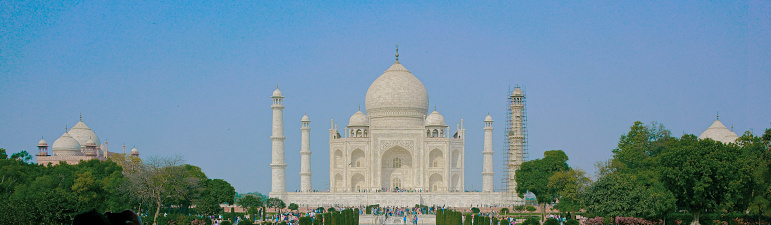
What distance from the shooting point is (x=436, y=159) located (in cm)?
6059

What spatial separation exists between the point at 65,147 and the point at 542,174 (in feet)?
127

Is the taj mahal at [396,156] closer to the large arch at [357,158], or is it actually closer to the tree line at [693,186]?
the large arch at [357,158]

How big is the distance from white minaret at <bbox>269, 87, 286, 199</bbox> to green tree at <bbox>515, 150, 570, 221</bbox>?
1783 centimetres

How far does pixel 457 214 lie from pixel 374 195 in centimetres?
2221

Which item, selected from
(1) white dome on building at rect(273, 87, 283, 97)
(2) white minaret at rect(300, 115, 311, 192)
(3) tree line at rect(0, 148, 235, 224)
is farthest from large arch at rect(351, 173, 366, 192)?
(3) tree line at rect(0, 148, 235, 224)

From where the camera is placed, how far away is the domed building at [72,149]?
5972 cm

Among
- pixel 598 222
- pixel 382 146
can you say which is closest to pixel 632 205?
pixel 598 222

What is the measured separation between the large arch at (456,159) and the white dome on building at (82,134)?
31.3 meters

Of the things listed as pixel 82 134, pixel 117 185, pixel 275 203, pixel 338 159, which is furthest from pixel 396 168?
pixel 82 134

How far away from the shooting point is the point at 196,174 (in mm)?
45781

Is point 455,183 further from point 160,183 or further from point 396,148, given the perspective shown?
point 160,183

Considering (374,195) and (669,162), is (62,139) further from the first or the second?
(669,162)

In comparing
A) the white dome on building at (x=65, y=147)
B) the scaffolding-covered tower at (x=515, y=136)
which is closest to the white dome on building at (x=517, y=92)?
the scaffolding-covered tower at (x=515, y=136)

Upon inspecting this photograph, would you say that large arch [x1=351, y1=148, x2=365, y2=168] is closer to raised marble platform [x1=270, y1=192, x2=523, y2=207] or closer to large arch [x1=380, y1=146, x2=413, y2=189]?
large arch [x1=380, y1=146, x2=413, y2=189]
